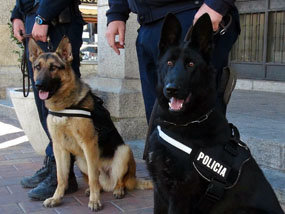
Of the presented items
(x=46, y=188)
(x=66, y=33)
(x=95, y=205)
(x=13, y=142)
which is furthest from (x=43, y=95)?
(x=13, y=142)

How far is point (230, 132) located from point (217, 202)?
40cm

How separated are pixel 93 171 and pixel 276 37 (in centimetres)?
744

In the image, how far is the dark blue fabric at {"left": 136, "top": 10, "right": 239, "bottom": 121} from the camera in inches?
96.8

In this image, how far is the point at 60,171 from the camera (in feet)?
11.7

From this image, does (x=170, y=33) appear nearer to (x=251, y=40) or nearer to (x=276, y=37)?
(x=276, y=37)

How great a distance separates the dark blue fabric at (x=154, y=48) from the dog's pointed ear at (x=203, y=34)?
0.29 m

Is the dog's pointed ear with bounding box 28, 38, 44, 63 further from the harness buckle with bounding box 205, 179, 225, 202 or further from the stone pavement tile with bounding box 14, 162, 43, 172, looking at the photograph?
the harness buckle with bounding box 205, 179, 225, 202

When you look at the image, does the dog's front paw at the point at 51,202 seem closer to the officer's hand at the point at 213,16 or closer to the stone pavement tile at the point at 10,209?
the stone pavement tile at the point at 10,209

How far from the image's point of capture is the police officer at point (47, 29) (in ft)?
11.3

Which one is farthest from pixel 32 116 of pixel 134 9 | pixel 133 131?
pixel 134 9

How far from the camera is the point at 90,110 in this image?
11.5 ft

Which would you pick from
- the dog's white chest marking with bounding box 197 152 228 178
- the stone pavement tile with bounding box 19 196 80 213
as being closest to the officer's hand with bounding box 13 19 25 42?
the stone pavement tile with bounding box 19 196 80 213

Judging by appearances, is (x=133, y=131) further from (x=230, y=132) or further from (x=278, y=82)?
(x=278, y=82)

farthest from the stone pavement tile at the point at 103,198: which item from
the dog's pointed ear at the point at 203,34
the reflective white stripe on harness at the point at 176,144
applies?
the dog's pointed ear at the point at 203,34
